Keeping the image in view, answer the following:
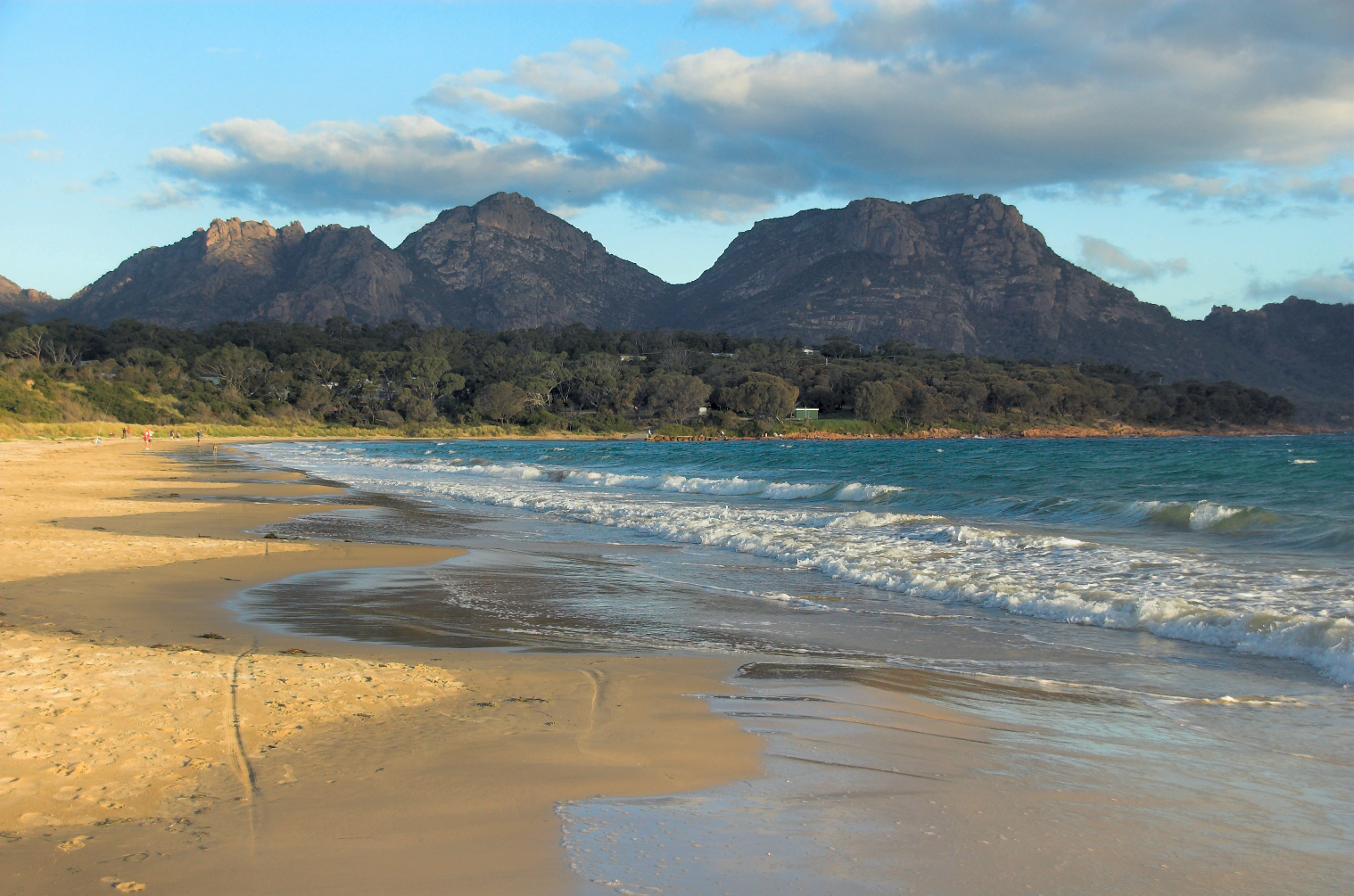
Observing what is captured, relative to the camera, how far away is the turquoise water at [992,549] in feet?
25.3

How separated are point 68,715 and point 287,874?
222cm

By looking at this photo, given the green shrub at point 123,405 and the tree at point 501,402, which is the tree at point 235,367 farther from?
the tree at point 501,402

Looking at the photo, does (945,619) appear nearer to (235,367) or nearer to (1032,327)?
(235,367)

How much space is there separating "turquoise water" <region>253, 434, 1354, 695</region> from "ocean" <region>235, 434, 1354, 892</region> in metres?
0.06

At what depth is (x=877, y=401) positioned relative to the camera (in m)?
114

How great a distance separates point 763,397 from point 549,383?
99.0 feet

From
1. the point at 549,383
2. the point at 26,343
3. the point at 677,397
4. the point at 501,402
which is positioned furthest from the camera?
the point at 549,383

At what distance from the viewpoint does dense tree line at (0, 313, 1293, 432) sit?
95.7 m

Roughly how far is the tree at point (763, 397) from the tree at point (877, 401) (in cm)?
986

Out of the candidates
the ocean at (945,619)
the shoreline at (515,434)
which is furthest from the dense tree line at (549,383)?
the ocean at (945,619)

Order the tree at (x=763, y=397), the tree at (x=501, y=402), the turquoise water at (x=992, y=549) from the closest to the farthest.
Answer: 1. the turquoise water at (x=992, y=549)
2. the tree at (x=501, y=402)
3. the tree at (x=763, y=397)

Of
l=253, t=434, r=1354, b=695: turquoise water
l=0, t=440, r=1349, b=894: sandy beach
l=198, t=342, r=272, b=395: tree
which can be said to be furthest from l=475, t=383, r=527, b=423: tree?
l=0, t=440, r=1349, b=894: sandy beach

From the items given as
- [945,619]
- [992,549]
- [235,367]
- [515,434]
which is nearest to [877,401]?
[515,434]

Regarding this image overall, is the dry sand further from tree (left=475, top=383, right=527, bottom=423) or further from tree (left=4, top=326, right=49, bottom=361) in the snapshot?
tree (left=4, top=326, right=49, bottom=361)
